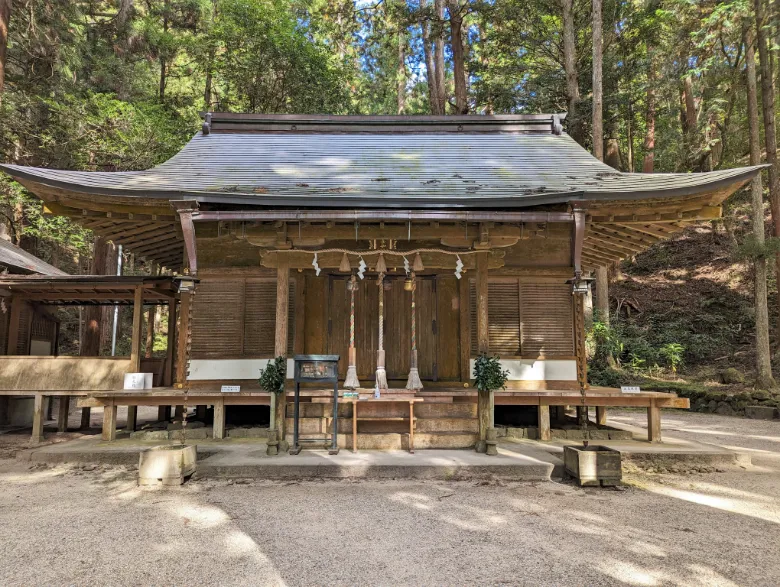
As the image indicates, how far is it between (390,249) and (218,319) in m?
3.84

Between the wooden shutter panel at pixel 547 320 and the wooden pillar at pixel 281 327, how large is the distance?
471 cm

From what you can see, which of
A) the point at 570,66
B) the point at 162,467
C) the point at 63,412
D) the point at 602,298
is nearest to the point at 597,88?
the point at 570,66

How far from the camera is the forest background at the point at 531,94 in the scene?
582 inches

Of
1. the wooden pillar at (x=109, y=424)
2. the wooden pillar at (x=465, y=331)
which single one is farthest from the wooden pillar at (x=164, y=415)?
the wooden pillar at (x=465, y=331)

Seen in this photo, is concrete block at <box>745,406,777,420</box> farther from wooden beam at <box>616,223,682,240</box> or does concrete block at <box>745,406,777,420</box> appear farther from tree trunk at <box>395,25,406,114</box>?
tree trunk at <box>395,25,406,114</box>

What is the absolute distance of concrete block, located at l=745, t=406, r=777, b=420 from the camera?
38.4 ft

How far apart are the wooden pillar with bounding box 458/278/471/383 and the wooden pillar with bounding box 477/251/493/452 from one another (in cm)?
160

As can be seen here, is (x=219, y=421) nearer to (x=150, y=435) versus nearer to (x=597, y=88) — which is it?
(x=150, y=435)

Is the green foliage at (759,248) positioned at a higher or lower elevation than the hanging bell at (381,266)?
higher

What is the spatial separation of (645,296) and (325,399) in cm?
1860

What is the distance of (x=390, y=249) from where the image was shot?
748cm

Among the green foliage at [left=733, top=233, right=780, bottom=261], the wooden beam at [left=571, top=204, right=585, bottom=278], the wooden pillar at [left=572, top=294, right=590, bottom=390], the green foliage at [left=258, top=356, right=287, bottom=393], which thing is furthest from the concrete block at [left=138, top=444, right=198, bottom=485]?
the green foliage at [left=733, top=233, right=780, bottom=261]

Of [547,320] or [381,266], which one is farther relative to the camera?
[547,320]

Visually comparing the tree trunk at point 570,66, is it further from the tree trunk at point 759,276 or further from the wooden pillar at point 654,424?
the wooden pillar at point 654,424
